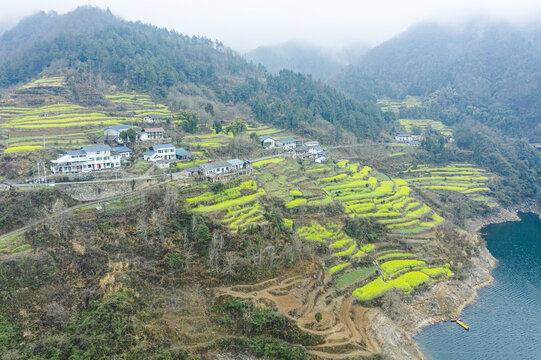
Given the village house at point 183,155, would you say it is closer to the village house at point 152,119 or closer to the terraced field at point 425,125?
the village house at point 152,119

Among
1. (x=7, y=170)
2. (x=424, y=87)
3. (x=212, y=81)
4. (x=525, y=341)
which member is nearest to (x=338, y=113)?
(x=212, y=81)

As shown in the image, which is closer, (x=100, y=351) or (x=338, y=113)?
(x=100, y=351)

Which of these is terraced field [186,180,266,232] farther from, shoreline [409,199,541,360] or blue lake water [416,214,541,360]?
blue lake water [416,214,541,360]

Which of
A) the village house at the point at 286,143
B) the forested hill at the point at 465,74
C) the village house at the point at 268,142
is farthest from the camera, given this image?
the forested hill at the point at 465,74

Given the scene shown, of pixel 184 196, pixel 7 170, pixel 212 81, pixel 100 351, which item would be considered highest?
pixel 212 81

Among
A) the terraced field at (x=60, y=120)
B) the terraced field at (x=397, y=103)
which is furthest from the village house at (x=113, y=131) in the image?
the terraced field at (x=397, y=103)

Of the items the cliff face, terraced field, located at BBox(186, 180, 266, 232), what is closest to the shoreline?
the cliff face

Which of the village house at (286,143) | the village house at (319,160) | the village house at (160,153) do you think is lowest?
the village house at (319,160)

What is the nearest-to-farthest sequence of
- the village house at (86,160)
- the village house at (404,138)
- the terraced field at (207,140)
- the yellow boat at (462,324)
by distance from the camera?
the yellow boat at (462,324) → the village house at (86,160) → the terraced field at (207,140) → the village house at (404,138)

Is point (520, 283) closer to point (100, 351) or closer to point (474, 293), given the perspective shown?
point (474, 293)
